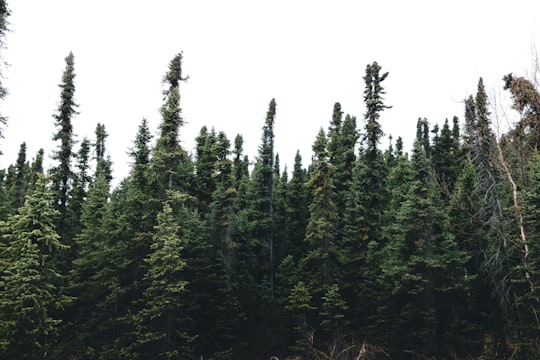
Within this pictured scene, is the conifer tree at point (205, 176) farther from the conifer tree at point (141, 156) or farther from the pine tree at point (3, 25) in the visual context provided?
the pine tree at point (3, 25)

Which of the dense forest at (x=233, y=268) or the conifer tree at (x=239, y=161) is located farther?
the conifer tree at (x=239, y=161)

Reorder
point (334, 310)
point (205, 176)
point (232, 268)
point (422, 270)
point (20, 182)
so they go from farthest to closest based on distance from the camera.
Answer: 1. point (20, 182)
2. point (205, 176)
3. point (232, 268)
4. point (334, 310)
5. point (422, 270)

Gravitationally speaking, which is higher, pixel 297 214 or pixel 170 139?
pixel 170 139

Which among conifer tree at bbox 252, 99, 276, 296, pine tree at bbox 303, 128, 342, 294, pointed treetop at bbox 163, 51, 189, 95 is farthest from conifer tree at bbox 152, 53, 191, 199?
conifer tree at bbox 252, 99, 276, 296

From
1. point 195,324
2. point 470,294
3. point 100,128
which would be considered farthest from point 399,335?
point 100,128

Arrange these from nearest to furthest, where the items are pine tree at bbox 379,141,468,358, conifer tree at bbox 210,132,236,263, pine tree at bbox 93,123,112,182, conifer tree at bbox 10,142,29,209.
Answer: pine tree at bbox 379,141,468,358 < conifer tree at bbox 210,132,236,263 < pine tree at bbox 93,123,112,182 < conifer tree at bbox 10,142,29,209

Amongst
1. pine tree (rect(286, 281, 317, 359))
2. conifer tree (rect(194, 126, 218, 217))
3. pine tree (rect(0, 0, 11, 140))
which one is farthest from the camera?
conifer tree (rect(194, 126, 218, 217))

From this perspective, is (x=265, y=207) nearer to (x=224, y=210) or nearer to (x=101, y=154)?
(x=224, y=210)

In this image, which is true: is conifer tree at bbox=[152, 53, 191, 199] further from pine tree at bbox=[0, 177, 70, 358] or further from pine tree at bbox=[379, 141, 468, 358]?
pine tree at bbox=[379, 141, 468, 358]

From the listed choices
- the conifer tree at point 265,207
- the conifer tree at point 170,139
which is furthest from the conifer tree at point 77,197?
the conifer tree at point 265,207

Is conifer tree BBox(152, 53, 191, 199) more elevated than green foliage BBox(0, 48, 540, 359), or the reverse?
conifer tree BBox(152, 53, 191, 199)

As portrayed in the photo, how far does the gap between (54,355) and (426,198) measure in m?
24.7

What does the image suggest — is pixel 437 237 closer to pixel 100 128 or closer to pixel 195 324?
pixel 195 324

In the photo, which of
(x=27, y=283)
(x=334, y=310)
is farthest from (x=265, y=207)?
(x=27, y=283)
